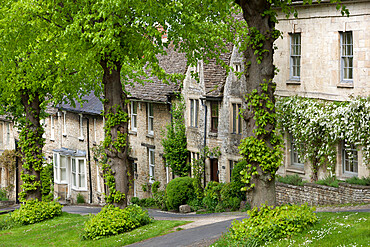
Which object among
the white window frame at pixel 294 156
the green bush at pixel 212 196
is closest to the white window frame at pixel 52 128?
the green bush at pixel 212 196

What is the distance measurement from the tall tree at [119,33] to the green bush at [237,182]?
8848 mm

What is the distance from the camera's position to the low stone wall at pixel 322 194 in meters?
20.7

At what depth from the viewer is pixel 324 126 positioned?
24062 mm

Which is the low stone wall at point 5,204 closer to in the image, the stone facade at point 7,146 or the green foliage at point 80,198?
the stone facade at point 7,146

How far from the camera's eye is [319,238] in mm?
12031

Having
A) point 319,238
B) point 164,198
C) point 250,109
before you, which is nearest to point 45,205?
point 164,198

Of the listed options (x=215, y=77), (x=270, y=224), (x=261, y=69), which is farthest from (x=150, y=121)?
(x=270, y=224)

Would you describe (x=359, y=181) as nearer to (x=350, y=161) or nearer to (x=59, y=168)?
(x=350, y=161)

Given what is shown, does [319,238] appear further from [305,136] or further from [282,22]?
[282,22]

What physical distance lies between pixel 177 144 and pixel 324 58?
40.6 feet

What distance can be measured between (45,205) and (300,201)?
11867 mm

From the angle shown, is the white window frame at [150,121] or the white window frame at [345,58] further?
the white window frame at [150,121]

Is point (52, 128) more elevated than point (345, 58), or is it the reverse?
point (345, 58)

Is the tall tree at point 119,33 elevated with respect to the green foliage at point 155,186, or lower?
elevated
